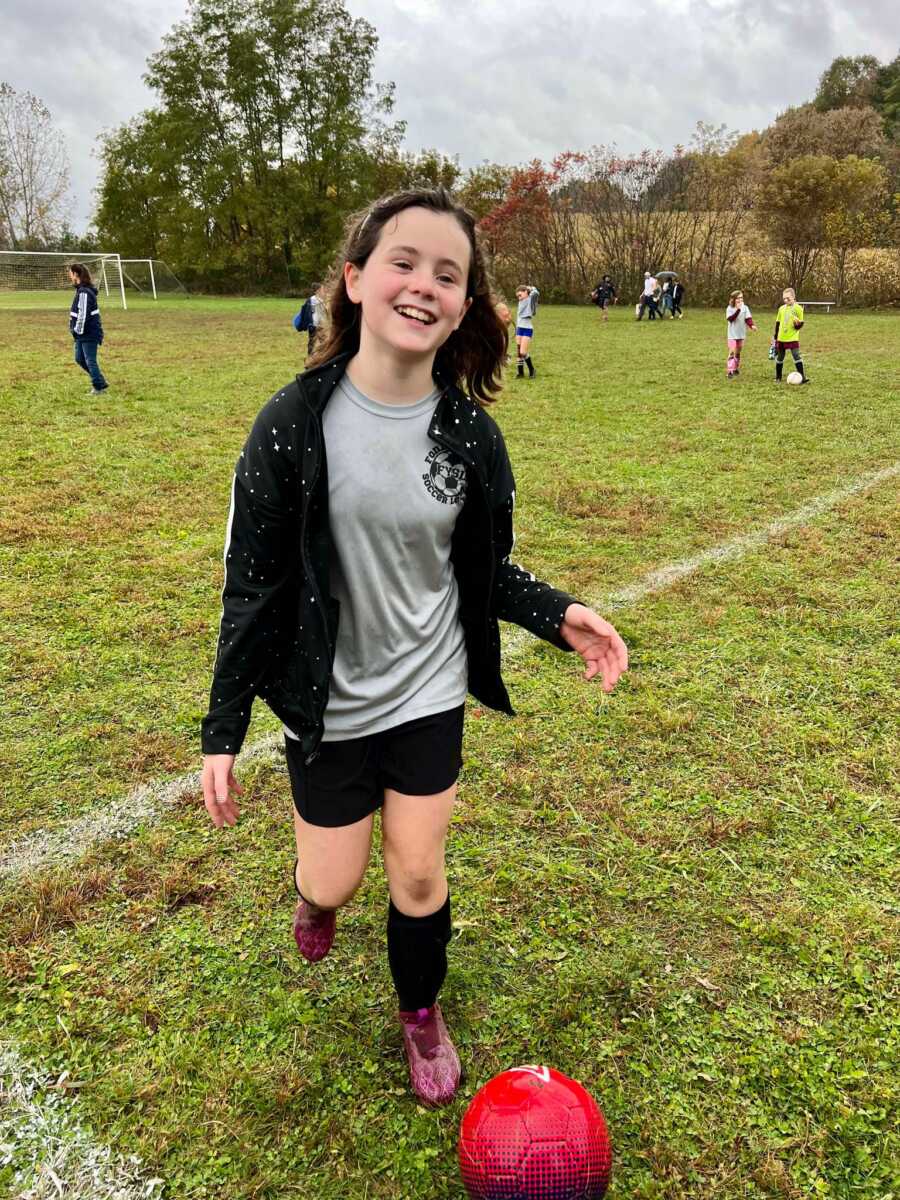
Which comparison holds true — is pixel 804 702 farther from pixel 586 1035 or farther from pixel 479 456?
pixel 479 456

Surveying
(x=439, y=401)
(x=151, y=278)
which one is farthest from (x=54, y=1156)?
(x=151, y=278)

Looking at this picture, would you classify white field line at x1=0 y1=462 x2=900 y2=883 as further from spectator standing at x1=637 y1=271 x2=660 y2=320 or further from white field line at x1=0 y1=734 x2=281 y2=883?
spectator standing at x1=637 y1=271 x2=660 y2=320

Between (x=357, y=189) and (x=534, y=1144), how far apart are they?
160 feet

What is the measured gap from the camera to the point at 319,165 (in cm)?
4422

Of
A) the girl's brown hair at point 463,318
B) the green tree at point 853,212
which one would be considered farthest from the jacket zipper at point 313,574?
the green tree at point 853,212

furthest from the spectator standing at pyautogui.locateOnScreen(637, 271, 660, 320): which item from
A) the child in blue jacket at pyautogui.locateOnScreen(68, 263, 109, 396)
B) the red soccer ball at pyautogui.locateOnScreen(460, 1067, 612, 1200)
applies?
the red soccer ball at pyautogui.locateOnScreen(460, 1067, 612, 1200)

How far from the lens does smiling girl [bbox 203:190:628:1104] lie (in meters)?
1.87

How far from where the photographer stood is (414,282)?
1866 millimetres

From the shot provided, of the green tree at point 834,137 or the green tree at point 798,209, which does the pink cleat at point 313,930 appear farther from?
the green tree at point 834,137

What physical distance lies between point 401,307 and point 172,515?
5032 mm

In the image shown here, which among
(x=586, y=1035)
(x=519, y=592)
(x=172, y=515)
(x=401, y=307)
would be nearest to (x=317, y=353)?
(x=401, y=307)

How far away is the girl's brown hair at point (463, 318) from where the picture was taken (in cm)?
197

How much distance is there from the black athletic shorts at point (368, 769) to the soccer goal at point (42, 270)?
1314 inches

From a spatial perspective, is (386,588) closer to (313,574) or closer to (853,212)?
(313,574)
